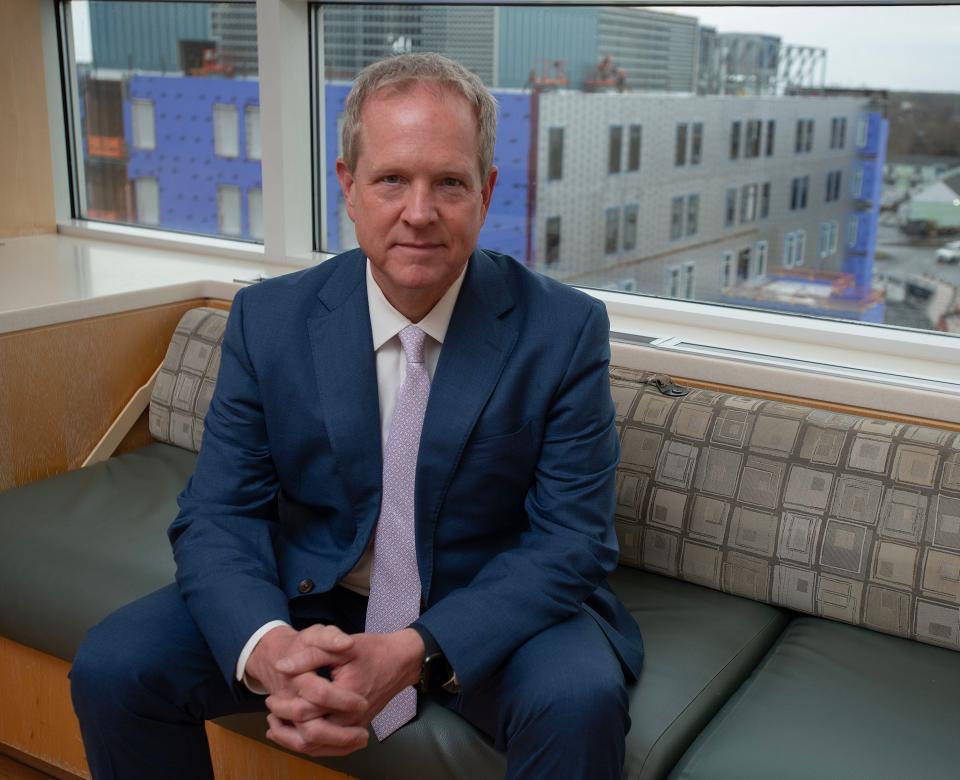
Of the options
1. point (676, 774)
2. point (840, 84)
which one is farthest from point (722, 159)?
point (676, 774)

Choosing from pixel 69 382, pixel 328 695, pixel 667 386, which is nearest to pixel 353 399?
pixel 328 695

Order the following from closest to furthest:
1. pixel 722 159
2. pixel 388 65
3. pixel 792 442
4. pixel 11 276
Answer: pixel 388 65 → pixel 792 442 → pixel 722 159 → pixel 11 276

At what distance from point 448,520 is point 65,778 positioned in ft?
3.59

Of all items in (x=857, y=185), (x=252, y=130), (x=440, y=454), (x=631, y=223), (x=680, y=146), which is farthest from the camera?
(x=252, y=130)

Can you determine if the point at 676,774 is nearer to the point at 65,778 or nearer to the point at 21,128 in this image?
the point at 65,778

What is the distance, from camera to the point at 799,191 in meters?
2.39

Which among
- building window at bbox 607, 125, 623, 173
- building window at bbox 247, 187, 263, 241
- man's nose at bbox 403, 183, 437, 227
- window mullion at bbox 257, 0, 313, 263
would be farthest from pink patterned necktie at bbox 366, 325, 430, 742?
building window at bbox 247, 187, 263, 241

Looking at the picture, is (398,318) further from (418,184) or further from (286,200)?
(286,200)

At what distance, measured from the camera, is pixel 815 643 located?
5.63ft

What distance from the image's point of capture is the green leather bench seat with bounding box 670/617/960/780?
1.38 meters

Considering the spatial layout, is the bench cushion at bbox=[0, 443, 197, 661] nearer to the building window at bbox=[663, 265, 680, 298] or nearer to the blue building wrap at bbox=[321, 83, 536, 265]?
the blue building wrap at bbox=[321, 83, 536, 265]

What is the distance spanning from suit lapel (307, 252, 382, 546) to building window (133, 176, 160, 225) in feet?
7.03

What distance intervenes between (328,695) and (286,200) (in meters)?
1.92

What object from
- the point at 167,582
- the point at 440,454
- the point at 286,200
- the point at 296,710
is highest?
the point at 286,200
